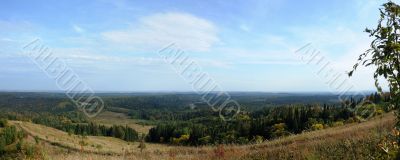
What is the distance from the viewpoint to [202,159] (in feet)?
29.6

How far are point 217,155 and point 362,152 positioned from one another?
12.5 feet

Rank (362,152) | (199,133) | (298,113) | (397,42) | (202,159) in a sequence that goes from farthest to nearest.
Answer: (199,133), (298,113), (202,159), (362,152), (397,42)

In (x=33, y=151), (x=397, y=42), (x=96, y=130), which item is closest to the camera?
(x=397, y=42)

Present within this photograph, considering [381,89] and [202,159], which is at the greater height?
[381,89]

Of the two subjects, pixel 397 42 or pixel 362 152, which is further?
pixel 362 152

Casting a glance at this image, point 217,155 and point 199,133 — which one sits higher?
point 217,155

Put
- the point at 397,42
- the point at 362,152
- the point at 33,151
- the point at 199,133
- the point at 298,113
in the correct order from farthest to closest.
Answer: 1. the point at 199,133
2. the point at 298,113
3. the point at 33,151
4. the point at 362,152
5. the point at 397,42

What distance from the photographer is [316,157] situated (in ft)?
23.8

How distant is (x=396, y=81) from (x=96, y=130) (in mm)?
147423

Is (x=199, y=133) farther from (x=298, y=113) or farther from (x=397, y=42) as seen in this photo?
(x=397, y=42)

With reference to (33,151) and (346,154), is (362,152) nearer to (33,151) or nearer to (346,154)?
(346,154)

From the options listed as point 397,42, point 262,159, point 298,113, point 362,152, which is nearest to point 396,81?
point 397,42

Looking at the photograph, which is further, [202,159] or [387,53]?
[202,159]

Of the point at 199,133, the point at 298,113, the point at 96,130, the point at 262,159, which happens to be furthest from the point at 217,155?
the point at 96,130
